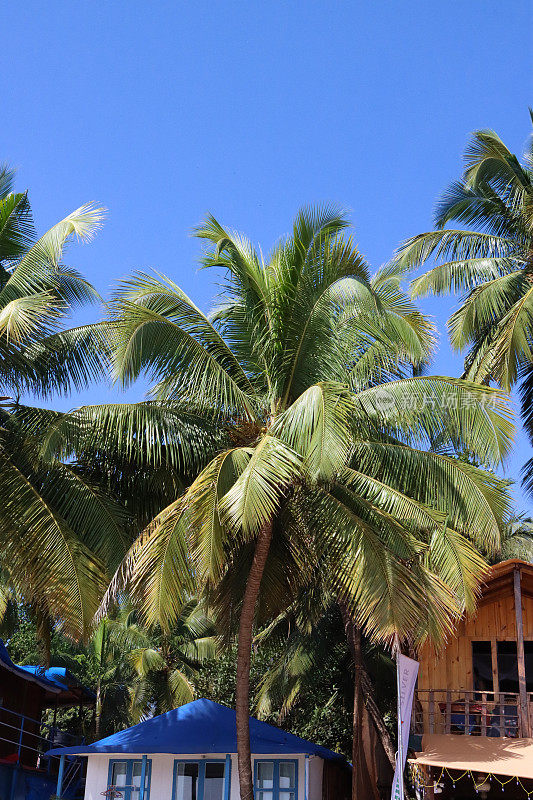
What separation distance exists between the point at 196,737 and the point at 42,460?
8.41 metres

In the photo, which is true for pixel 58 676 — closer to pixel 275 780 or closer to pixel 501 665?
pixel 275 780

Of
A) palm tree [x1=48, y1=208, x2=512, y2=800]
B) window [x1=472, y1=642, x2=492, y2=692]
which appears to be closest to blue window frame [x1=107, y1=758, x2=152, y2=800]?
palm tree [x1=48, y1=208, x2=512, y2=800]

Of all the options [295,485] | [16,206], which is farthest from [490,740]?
[16,206]

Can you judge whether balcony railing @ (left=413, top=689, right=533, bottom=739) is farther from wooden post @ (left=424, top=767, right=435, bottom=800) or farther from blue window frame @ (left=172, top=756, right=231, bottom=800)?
blue window frame @ (left=172, top=756, right=231, bottom=800)

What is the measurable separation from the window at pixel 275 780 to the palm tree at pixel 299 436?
5564 mm

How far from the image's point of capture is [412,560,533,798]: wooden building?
13922mm

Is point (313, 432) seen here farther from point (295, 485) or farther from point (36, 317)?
point (36, 317)

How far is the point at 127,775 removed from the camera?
18.5 metres

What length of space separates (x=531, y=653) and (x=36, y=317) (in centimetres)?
1202

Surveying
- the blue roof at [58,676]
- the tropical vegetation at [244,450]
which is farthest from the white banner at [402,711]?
the blue roof at [58,676]

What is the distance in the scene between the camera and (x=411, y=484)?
1327cm

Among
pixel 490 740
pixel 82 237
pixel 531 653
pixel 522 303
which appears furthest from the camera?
pixel 531 653

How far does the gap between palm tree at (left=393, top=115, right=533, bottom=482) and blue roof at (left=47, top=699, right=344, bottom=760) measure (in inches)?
306

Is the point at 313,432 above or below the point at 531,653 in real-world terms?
above
